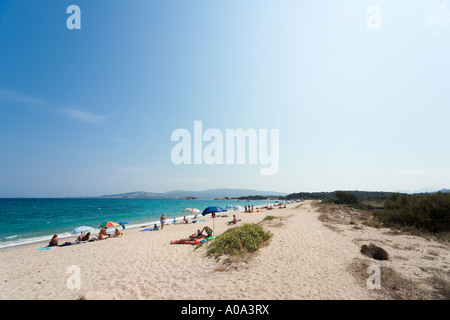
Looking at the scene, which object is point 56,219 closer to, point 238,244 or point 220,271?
point 238,244

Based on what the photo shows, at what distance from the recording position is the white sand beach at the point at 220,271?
215 inches

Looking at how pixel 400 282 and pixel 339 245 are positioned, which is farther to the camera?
pixel 339 245

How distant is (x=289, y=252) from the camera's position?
905cm

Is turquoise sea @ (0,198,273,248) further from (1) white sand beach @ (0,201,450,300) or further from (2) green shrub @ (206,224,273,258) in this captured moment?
(2) green shrub @ (206,224,273,258)

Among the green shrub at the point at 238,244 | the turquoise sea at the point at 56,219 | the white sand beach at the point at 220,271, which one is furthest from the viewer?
the turquoise sea at the point at 56,219

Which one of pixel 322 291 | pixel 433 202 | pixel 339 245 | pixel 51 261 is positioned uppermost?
pixel 433 202

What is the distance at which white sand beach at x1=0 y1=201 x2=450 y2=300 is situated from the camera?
215 inches

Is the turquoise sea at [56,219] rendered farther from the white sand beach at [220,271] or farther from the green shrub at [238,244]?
the green shrub at [238,244]

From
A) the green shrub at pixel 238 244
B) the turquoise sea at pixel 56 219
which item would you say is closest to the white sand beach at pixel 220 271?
the green shrub at pixel 238 244

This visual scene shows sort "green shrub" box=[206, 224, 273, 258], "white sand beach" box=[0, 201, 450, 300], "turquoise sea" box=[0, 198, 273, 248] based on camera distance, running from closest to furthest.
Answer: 1. "white sand beach" box=[0, 201, 450, 300]
2. "green shrub" box=[206, 224, 273, 258]
3. "turquoise sea" box=[0, 198, 273, 248]

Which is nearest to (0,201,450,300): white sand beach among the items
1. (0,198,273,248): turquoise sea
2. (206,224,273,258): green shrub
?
(206,224,273,258): green shrub

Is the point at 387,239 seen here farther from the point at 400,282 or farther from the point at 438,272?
the point at 400,282
